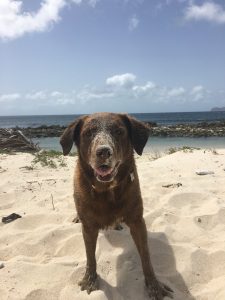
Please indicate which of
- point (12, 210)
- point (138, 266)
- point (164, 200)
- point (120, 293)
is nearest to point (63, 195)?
point (12, 210)

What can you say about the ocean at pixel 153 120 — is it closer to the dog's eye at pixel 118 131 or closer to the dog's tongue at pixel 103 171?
the dog's eye at pixel 118 131

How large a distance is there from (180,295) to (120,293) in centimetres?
55

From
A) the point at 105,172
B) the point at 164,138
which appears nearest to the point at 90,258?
the point at 105,172

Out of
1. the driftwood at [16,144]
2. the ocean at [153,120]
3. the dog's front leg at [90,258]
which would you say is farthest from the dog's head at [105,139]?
the ocean at [153,120]

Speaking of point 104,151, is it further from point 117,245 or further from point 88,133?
point 117,245

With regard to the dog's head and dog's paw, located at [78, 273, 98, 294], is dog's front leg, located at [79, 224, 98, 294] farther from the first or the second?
the dog's head

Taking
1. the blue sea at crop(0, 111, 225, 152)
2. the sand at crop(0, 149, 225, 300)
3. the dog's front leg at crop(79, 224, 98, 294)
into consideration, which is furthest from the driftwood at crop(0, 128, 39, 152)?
the dog's front leg at crop(79, 224, 98, 294)

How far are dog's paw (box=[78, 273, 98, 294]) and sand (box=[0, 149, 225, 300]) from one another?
0.22 feet

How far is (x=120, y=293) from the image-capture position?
3484 mm

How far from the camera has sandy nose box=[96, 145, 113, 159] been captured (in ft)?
10.2

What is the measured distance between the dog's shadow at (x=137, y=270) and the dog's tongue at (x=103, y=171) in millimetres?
1120

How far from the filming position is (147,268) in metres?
3.64

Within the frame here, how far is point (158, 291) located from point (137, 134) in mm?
1489

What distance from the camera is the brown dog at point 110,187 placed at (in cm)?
352
